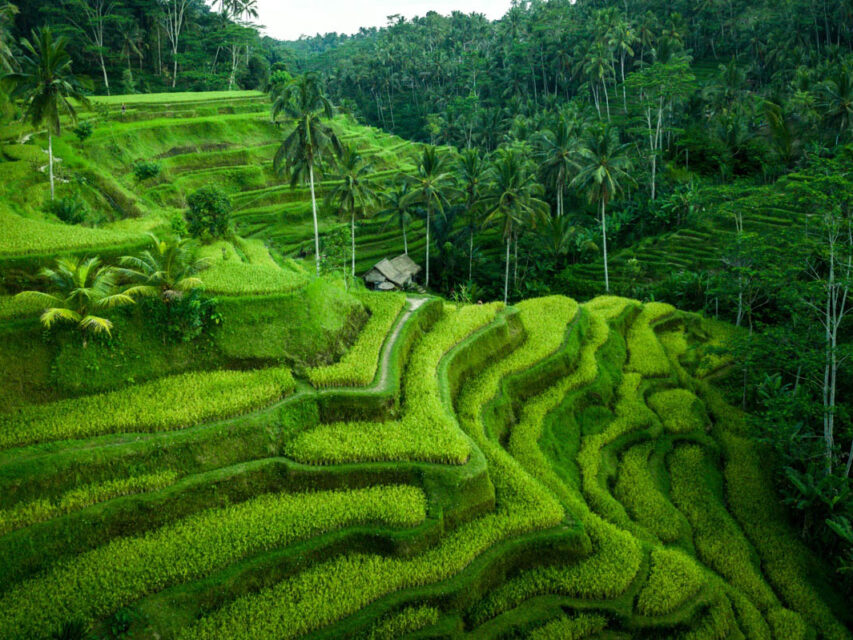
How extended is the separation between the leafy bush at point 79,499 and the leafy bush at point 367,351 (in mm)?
4545

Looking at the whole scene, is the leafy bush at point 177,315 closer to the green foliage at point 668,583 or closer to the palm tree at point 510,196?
the green foliage at point 668,583

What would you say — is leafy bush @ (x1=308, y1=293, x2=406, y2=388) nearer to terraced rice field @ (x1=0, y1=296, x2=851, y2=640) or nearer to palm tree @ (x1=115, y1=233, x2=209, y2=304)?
terraced rice field @ (x1=0, y1=296, x2=851, y2=640)

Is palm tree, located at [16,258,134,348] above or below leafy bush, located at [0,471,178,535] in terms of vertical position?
above

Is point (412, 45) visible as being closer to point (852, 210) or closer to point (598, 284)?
point (598, 284)

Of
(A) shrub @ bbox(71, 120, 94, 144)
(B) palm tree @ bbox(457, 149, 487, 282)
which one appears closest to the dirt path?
(B) palm tree @ bbox(457, 149, 487, 282)

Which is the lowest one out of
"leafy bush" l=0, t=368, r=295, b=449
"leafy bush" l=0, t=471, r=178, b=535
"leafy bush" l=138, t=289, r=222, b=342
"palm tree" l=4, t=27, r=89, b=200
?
"leafy bush" l=0, t=471, r=178, b=535

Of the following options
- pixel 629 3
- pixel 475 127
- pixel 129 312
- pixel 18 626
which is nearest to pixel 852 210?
pixel 129 312

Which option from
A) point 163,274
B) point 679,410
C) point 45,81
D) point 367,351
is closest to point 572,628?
point 367,351

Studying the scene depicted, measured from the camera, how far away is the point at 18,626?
8305 mm

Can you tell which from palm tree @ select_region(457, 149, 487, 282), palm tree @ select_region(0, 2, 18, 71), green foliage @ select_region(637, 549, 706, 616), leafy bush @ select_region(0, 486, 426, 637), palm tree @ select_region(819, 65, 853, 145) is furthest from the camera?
palm tree @ select_region(819, 65, 853, 145)

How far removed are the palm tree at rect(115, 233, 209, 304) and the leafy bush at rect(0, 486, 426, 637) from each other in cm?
604

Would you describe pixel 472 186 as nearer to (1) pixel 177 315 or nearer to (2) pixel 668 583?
(1) pixel 177 315

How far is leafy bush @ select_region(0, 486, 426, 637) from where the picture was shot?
8.76m

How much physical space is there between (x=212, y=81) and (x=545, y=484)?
206 ft
